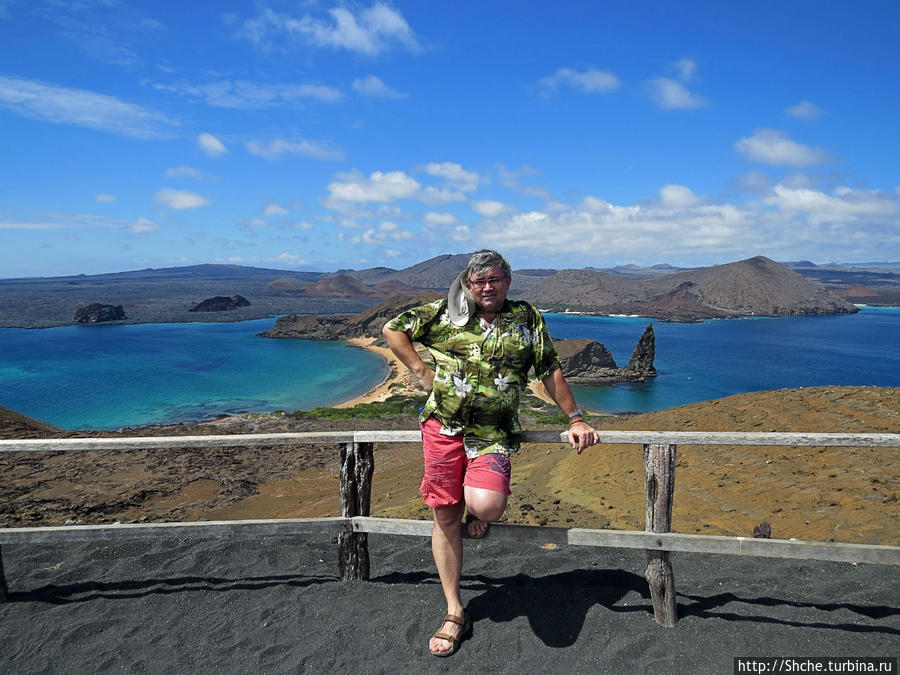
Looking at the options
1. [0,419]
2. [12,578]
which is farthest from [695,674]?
[0,419]

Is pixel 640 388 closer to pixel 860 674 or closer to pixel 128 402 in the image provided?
pixel 128 402

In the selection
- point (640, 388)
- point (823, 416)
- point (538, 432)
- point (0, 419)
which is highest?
point (538, 432)

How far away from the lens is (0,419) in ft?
58.9

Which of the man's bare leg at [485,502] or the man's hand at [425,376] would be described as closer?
the man's bare leg at [485,502]

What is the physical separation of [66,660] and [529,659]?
2961mm

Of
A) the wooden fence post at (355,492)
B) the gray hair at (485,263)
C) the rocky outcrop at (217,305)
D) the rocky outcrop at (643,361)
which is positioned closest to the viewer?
the gray hair at (485,263)

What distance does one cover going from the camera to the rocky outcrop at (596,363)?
187 ft

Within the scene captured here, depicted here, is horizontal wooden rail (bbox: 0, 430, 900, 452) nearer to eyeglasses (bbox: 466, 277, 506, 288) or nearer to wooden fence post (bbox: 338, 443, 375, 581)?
wooden fence post (bbox: 338, 443, 375, 581)

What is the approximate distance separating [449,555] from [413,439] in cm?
84

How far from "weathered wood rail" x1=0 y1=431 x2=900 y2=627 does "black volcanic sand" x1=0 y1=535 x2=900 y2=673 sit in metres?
0.35

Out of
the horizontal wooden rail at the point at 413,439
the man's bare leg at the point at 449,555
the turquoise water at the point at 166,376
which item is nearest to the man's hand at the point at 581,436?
the horizontal wooden rail at the point at 413,439

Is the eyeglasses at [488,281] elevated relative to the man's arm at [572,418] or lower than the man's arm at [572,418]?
elevated

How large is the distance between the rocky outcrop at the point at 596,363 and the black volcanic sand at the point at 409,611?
171ft

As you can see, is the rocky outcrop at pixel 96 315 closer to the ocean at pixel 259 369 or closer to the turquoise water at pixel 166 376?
the ocean at pixel 259 369
